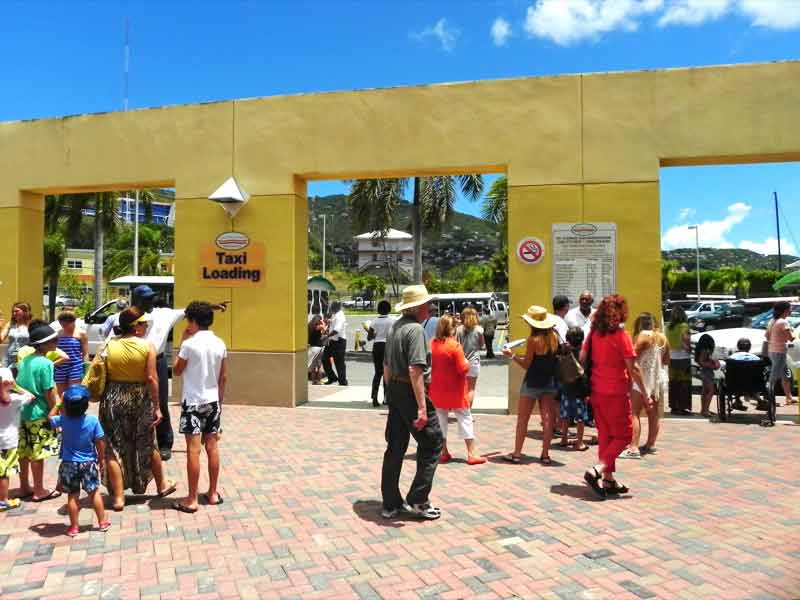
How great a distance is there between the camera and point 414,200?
2070cm

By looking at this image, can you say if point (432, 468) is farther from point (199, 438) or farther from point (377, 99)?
point (377, 99)

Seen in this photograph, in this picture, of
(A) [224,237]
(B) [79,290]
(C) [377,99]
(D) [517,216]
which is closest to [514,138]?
(D) [517,216]

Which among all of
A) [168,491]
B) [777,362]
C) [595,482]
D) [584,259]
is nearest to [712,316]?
[777,362]

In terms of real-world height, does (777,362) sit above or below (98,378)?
below

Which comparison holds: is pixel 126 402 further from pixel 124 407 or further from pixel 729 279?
pixel 729 279

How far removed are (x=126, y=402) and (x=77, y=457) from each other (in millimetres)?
590

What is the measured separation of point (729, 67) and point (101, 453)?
8980 mm

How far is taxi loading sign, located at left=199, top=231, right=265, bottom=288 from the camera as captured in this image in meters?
10.0

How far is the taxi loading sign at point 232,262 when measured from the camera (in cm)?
1000

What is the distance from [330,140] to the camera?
9.83m

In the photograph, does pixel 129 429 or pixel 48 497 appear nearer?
pixel 129 429

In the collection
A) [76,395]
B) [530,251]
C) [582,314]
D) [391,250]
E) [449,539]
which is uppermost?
[391,250]

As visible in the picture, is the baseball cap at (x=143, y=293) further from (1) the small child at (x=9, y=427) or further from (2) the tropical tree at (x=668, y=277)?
(2) the tropical tree at (x=668, y=277)

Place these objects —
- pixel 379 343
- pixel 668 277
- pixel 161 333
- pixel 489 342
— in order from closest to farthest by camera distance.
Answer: pixel 161 333
pixel 379 343
pixel 489 342
pixel 668 277
